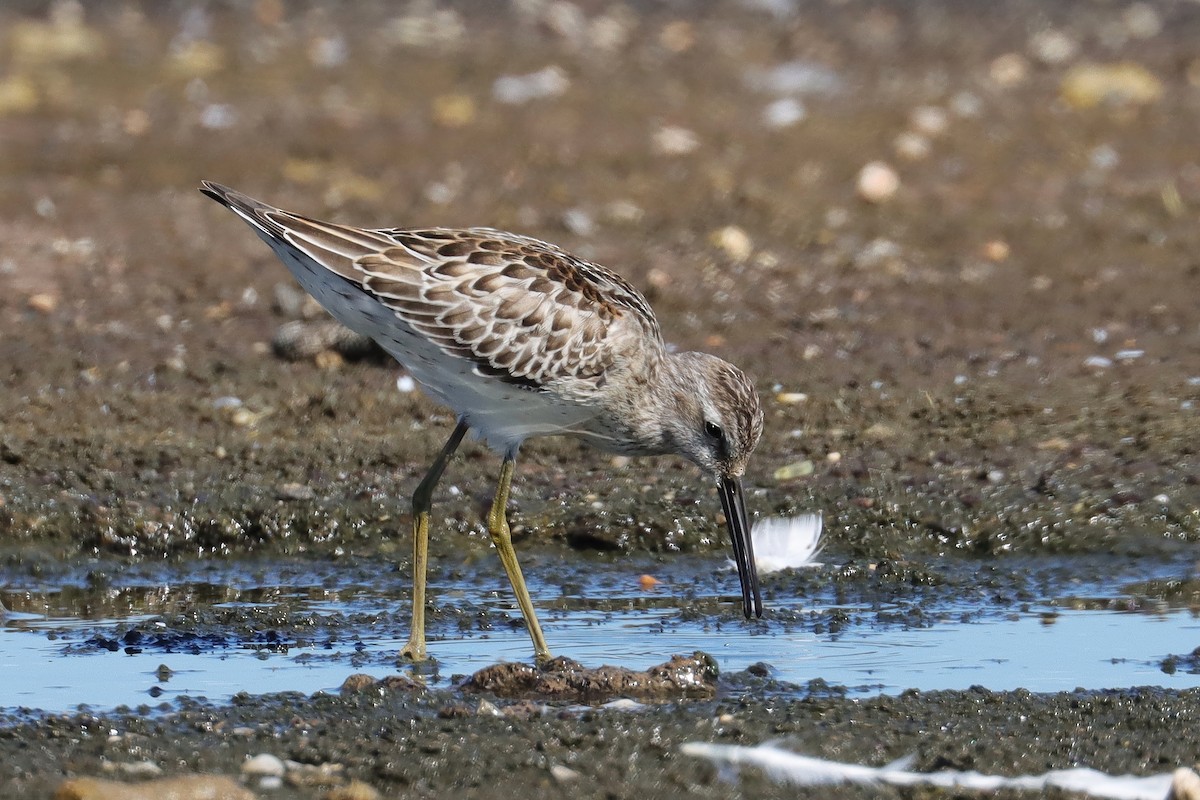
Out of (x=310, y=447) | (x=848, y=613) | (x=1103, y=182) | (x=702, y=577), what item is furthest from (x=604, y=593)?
(x=1103, y=182)

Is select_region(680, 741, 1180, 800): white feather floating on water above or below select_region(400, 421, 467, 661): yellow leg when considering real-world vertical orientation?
below

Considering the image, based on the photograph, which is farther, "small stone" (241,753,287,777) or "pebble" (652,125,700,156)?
"pebble" (652,125,700,156)

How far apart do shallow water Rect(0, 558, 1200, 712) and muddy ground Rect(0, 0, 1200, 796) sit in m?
0.32

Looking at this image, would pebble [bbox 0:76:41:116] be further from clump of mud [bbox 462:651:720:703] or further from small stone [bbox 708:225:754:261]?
clump of mud [bbox 462:651:720:703]

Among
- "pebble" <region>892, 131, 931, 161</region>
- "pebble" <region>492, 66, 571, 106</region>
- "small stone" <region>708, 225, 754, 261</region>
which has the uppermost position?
"pebble" <region>492, 66, 571, 106</region>

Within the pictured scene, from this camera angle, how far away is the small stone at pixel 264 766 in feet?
15.9

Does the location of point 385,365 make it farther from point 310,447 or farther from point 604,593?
point 604,593

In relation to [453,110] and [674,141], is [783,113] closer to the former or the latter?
[674,141]

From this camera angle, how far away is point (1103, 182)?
1306cm

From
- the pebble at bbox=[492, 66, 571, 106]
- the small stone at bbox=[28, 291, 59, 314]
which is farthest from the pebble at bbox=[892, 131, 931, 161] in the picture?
the small stone at bbox=[28, 291, 59, 314]

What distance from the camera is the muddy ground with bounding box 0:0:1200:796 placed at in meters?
5.43

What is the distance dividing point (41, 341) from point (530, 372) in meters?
4.50

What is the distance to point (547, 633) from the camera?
6.81m

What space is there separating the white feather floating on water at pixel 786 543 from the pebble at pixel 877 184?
5.14 metres
